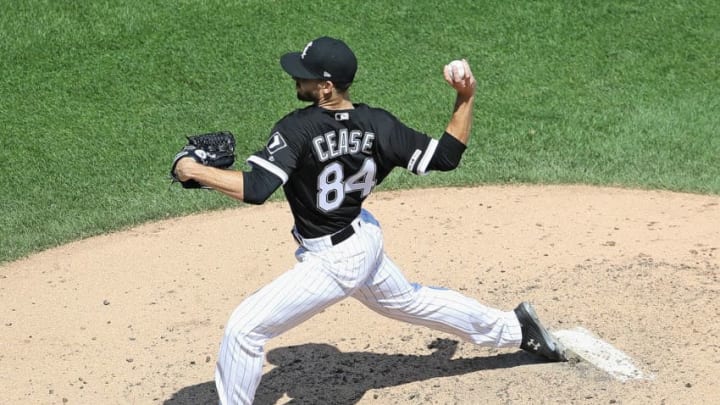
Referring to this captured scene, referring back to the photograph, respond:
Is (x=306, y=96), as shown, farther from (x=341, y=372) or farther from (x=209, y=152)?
(x=341, y=372)

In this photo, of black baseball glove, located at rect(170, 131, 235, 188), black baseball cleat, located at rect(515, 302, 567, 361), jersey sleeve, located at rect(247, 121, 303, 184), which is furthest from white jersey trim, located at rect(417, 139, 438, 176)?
black baseball cleat, located at rect(515, 302, 567, 361)

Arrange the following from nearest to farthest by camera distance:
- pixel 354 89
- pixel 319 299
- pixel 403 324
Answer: pixel 319 299 < pixel 403 324 < pixel 354 89

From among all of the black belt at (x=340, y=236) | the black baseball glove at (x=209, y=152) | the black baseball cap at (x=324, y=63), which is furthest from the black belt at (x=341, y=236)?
the black baseball cap at (x=324, y=63)

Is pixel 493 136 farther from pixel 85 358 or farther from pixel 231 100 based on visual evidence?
pixel 85 358

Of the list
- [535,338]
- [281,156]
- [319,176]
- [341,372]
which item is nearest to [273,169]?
[281,156]

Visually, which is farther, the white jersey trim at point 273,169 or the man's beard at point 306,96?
the man's beard at point 306,96

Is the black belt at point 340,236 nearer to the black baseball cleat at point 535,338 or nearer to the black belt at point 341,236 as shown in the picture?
the black belt at point 341,236

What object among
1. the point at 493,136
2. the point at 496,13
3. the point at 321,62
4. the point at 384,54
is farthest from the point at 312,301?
the point at 496,13

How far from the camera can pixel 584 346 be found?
19.8 feet

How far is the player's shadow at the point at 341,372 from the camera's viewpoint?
581 centimetres

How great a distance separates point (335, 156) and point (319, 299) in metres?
0.67

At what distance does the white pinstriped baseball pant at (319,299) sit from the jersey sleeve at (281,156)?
0.45 metres

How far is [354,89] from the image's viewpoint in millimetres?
10711

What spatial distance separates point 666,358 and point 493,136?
4.22 metres
